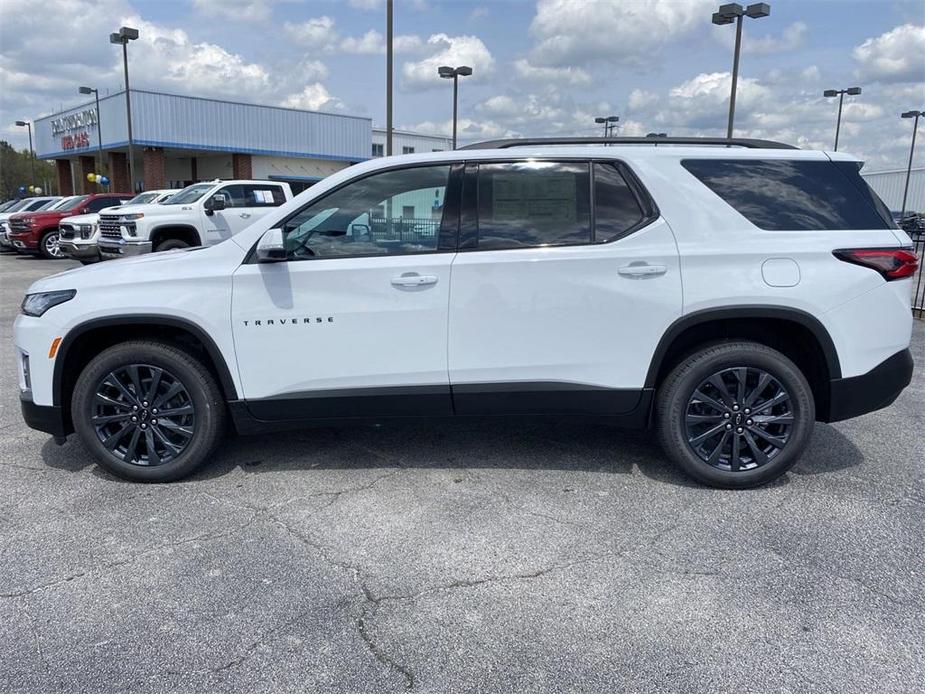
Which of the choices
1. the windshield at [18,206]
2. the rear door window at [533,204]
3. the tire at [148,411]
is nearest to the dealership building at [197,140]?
the windshield at [18,206]

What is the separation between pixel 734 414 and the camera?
13.3 feet

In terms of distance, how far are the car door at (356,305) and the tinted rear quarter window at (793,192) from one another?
1.49 meters

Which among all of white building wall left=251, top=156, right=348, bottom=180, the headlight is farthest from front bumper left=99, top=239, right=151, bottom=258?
white building wall left=251, top=156, right=348, bottom=180

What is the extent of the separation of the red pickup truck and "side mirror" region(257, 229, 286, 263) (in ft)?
59.3

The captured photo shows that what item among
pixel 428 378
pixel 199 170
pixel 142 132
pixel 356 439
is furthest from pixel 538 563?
pixel 199 170

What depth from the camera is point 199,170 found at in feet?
153

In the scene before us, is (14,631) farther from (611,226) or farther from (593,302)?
(611,226)

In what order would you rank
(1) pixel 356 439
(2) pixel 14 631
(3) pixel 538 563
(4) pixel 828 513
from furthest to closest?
(1) pixel 356 439, (4) pixel 828 513, (3) pixel 538 563, (2) pixel 14 631

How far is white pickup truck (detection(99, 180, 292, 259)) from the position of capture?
44.4 feet

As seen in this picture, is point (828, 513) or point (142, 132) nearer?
point (828, 513)

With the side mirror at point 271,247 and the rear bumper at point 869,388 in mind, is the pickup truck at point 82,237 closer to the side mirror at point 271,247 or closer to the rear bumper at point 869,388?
the side mirror at point 271,247

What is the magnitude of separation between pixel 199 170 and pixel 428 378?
47.1 m

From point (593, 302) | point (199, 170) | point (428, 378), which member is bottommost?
point (428, 378)

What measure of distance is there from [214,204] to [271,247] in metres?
10.4
